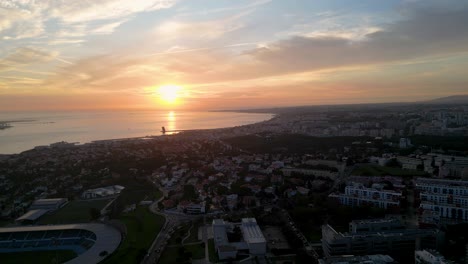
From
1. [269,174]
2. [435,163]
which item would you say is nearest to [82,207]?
[269,174]

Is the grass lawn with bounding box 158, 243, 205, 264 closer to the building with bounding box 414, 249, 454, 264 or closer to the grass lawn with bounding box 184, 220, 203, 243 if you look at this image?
the grass lawn with bounding box 184, 220, 203, 243

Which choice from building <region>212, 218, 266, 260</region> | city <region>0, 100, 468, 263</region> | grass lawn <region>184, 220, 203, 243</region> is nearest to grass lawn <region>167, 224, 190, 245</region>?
city <region>0, 100, 468, 263</region>

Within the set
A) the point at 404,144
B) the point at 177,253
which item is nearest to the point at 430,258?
the point at 177,253

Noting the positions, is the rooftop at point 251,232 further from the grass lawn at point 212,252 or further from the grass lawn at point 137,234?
the grass lawn at point 137,234

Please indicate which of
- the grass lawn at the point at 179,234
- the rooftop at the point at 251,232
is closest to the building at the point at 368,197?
the rooftop at the point at 251,232

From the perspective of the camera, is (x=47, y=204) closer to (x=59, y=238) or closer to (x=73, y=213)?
(x=73, y=213)
